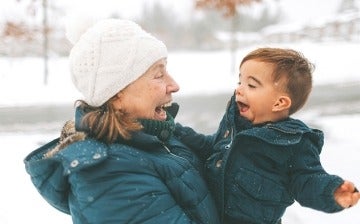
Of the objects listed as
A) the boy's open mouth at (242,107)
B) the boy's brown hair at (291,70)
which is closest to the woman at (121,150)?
the boy's open mouth at (242,107)

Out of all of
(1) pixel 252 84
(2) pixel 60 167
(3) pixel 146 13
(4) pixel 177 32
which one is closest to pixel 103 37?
(2) pixel 60 167

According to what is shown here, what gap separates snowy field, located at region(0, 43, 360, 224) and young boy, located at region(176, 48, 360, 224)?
110 inches

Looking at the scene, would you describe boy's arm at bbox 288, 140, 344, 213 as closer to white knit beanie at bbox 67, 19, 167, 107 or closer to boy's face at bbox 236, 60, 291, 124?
boy's face at bbox 236, 60, 291, 124

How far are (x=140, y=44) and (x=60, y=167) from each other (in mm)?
488

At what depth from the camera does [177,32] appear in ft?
154

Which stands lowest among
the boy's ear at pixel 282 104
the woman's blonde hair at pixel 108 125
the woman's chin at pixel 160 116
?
the woman's chin at pixel 160 116

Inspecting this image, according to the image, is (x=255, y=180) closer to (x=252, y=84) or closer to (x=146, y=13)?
(x=252, y=84)

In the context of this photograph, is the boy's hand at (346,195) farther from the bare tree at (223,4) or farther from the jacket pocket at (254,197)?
the bare tree at (223,4)

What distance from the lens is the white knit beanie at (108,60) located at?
1521 millimetres

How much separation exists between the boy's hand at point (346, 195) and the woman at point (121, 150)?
0.41 meters

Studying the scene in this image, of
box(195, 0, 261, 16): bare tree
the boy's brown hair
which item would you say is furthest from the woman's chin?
box(195, 0, 261, 16): bare tree

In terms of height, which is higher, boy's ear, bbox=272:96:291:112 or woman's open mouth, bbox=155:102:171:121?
boy's ear, bbox=272:96:291:112

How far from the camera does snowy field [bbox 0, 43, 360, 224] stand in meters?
4.50

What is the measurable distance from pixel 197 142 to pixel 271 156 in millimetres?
376
